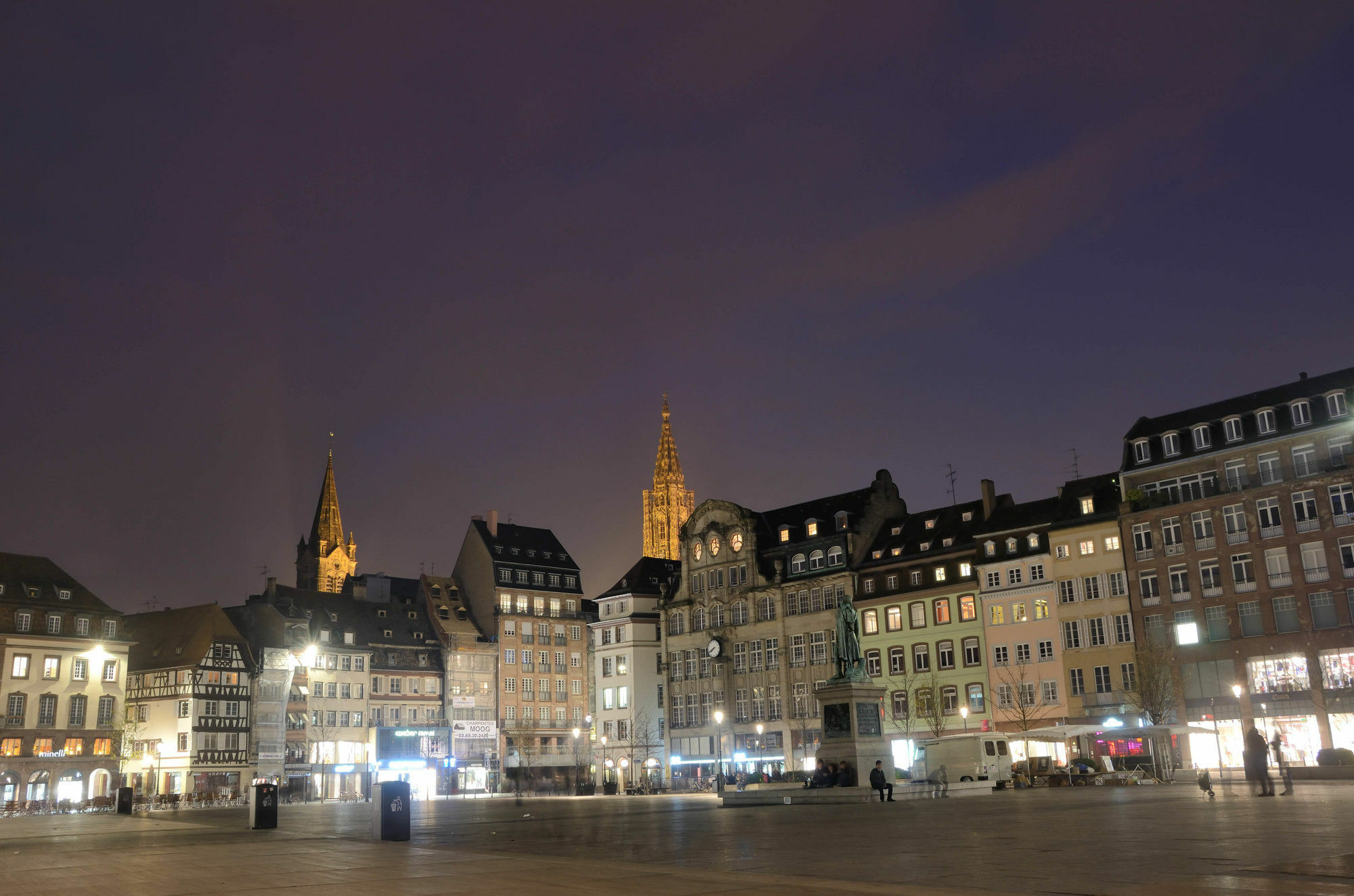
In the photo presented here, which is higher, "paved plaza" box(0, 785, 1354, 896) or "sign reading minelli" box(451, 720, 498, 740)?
"sign reading minelli" box(451, 720, 498, 740)

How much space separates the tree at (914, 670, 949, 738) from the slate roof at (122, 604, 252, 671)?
2011 inches

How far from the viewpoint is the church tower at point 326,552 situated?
188 m

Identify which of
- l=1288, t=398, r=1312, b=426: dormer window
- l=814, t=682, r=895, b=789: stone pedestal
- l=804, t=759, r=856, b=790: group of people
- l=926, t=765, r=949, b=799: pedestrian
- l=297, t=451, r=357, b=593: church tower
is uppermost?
l=297, t=451, r=357, b=593: church tower

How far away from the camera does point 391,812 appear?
2372cm

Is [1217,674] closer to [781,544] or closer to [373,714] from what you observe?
[781,544]

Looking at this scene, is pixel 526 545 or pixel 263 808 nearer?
pixel 263 808

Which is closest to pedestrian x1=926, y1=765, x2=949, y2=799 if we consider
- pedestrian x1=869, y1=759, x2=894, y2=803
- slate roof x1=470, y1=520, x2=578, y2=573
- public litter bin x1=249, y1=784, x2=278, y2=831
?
pedestrian x1=869, y1=759, x2=894, y2=803

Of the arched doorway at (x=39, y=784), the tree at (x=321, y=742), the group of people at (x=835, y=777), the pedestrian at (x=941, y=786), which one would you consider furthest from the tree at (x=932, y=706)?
the arched doorway at (x=39, y=784)

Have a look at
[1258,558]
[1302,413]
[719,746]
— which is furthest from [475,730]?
[1302,413]

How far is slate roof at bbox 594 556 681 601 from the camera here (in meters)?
101

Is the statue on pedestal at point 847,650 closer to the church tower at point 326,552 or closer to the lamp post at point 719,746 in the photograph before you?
the lamp post at point 719,746

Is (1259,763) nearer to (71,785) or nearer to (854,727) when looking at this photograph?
(854,727)

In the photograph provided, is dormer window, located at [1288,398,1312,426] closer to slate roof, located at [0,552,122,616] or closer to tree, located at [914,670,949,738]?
tree, located at [914,670,949,738]

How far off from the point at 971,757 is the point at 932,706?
2265cm
